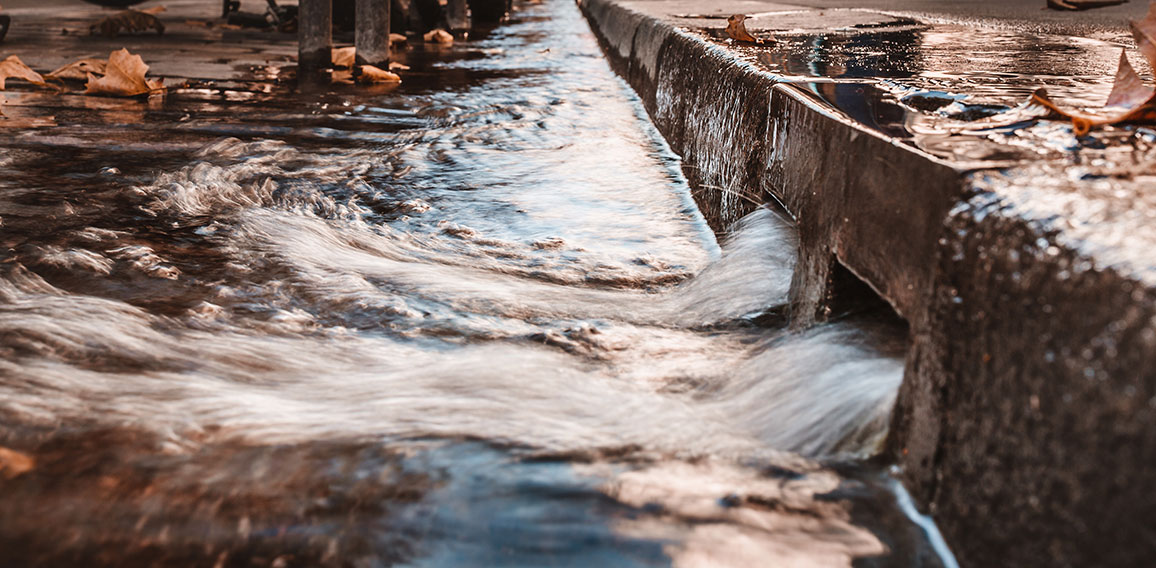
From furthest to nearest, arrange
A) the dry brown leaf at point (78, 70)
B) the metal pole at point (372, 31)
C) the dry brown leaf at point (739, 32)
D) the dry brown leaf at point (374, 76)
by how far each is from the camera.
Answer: the metal pole at point (372, 31), the dry brown leaf at point (374, 76), the dry brown leaf at point (78, 70), the dry brown leaf at point (739, 32)

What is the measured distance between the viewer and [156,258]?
2.02 metres

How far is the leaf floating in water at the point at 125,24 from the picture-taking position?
637cm

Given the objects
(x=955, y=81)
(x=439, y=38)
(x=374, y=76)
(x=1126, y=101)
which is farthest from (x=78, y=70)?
(x=1126, y=101)

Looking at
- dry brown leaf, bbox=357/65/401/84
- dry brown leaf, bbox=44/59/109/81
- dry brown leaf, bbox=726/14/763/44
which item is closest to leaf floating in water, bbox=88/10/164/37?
dry brown leaf, bbox=44/59/109/81

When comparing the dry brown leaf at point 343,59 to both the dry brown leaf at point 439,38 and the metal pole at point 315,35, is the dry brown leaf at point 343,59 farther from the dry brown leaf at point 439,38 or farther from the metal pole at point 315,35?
the dry brown leaf at point 439,38

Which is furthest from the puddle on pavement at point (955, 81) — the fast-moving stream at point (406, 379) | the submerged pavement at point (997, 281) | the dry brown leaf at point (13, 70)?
the dry brown leaf at point (13, 70)

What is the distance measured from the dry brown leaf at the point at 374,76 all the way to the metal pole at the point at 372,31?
0.50ft

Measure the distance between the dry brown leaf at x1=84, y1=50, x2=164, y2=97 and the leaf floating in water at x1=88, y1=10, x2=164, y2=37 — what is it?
2.71m

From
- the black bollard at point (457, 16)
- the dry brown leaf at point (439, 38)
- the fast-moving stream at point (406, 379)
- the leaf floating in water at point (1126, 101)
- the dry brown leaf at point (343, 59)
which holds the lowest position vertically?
the fast-moving stream at point (406, 379)

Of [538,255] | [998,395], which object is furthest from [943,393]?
[538,255]

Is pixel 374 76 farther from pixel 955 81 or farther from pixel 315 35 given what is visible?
pixel 955 81

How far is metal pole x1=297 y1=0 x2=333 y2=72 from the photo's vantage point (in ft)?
16.4

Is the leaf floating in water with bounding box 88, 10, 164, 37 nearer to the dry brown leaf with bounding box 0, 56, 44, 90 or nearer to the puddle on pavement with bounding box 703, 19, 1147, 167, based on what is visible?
the dry brown leaf with bounding box 0, 56, 44, 90

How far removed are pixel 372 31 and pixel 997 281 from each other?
4.61m
